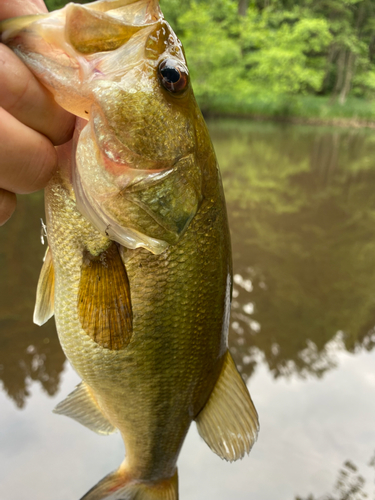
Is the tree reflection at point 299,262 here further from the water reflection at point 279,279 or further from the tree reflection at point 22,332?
the tree reflection at point 22,332

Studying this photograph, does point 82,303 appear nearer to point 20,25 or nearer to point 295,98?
point 20,25

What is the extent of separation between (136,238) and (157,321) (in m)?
0.25

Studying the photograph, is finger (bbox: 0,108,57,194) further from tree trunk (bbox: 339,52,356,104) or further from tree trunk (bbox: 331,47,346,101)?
tree trunk (bbox: 331,47,346,101)

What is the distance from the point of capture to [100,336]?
949 millimetres

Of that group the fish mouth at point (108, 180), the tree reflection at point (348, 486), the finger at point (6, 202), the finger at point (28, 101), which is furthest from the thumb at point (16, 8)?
the tree reflection at point (348, 486)

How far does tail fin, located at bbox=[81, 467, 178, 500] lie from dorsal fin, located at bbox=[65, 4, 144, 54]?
1.33 meters

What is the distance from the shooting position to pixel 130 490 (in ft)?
4.22

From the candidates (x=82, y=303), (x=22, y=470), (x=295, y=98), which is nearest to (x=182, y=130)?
(x=82, y=303)

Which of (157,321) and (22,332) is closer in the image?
(157,321)

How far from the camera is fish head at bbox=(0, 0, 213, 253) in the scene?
67cm

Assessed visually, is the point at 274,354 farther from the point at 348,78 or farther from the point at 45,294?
the point at 348,78

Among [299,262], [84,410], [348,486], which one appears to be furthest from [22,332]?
[299,262]

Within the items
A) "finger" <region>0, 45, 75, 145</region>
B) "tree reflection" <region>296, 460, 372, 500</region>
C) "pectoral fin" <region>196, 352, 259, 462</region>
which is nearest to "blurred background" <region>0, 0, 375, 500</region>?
"tree reflection" <region>296, 460, 372, 500</region>

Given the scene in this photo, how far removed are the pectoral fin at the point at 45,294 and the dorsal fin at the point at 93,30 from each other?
0.56m
